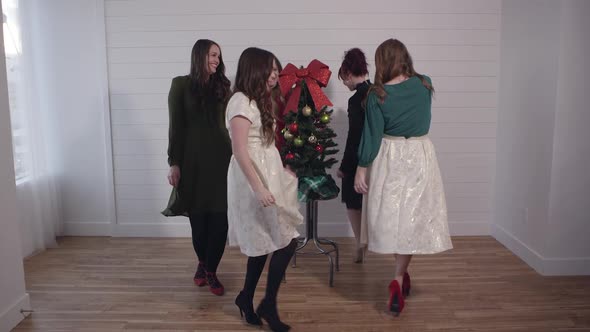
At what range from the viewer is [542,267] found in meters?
3.23

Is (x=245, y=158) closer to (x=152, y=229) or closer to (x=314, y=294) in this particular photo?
(x=314, y=294)

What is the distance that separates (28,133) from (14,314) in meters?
1.63

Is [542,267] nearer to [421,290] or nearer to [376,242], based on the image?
[421,290]

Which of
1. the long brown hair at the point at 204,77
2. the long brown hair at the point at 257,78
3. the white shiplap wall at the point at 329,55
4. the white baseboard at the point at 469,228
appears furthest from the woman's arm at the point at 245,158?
the white baseboard at the point at 469,228

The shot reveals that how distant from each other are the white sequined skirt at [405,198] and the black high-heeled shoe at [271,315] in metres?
0.62

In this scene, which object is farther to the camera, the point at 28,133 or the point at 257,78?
the point at 28,133

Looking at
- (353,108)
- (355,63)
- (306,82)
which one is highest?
(355,63)

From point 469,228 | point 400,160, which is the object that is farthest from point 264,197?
point 469,228

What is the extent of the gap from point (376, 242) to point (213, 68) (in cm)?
132

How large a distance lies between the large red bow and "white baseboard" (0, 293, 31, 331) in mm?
1793

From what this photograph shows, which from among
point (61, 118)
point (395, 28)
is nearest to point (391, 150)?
point (395, 28)

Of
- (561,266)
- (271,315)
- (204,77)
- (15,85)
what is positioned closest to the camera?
(271,315)

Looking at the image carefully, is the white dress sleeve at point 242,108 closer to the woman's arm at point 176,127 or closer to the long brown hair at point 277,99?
the long brown hair at point 277,99

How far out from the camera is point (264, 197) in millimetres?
2170
